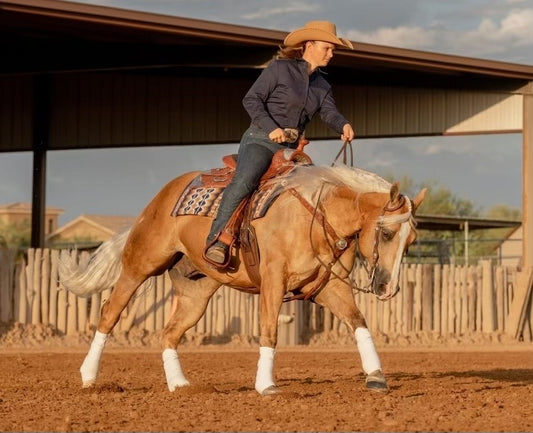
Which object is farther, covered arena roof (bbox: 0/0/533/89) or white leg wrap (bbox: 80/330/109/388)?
covered arena roof (bbox: 0/0/533/89)

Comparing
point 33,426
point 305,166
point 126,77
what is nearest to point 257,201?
point 305,166

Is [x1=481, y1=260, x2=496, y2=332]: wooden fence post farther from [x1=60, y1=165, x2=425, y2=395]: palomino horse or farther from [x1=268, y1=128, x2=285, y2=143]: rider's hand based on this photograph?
[x1=268, y1=128, x2=285, y2=143]: rider's hand

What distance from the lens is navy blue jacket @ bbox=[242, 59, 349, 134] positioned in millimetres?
10227

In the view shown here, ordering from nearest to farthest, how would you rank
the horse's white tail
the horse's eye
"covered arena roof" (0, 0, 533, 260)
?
the horse's eye, the horse's white tail, "covered arena roof" (0, 0, 533, 260)

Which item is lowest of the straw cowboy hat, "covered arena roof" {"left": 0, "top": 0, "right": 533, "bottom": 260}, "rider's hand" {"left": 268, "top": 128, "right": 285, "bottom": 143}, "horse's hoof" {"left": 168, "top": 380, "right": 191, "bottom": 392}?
"horse's hoof" {"left": 168, "top": 380, "right": 191, "bottom": 392}

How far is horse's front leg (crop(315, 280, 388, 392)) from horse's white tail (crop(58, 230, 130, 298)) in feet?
7.95

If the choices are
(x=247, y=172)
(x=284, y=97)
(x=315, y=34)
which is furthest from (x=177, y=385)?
(x=315, y=34)

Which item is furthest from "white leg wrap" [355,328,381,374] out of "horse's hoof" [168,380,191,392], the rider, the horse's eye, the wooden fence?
the wooden fence

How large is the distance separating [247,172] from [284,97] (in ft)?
2.26

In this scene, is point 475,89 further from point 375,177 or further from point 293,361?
point 375,177

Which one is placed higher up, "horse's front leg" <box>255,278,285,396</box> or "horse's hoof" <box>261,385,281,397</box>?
"horse's front leg" <box>255,278,285,396</box>

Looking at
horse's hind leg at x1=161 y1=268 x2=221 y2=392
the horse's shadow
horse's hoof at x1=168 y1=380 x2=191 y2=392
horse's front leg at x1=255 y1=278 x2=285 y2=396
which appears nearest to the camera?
horse's front leg at x1=255 y1=278 x2=285 y2=396

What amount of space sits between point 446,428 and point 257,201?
2987mm

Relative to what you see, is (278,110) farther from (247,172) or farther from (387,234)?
(387,234)
